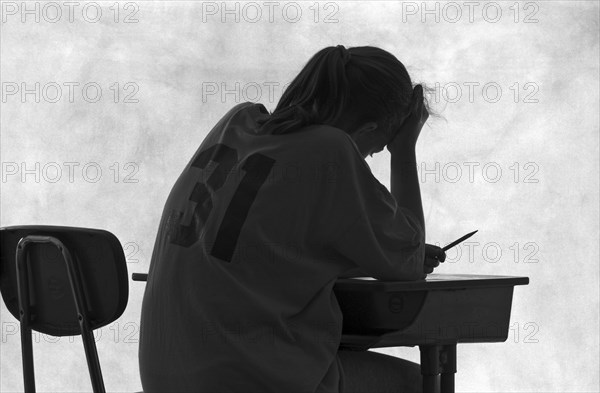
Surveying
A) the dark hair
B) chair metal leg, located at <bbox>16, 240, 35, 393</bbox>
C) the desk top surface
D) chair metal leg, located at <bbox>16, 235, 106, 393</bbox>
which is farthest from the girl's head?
chair metal leg, located at <bbox>16, 240, 35, 393</bbox>

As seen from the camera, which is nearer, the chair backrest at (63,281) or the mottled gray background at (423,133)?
the chair backrest at (63,281)

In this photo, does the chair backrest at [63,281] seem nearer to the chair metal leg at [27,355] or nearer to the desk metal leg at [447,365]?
the chair metal leg at [27,355]

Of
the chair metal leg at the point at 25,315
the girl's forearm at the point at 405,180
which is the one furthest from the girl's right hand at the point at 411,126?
the chair metal leg at the point at 25,315

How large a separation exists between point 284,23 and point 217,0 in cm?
24

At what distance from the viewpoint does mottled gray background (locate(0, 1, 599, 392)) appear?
117 inches

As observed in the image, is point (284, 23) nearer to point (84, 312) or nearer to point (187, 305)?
point (84, 312)

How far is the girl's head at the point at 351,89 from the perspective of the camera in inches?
53.1

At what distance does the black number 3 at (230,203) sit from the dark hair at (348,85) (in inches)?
4.0

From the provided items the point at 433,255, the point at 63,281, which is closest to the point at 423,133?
the point at 433,255

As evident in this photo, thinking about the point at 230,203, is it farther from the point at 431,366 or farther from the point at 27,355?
the point at 27,355

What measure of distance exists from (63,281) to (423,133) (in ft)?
5.64

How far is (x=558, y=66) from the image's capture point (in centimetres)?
296

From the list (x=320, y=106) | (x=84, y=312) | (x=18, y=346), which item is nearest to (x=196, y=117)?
(x=18, y=346)

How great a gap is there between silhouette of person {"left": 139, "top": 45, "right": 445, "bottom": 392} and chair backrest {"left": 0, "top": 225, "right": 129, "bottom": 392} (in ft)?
0.90
